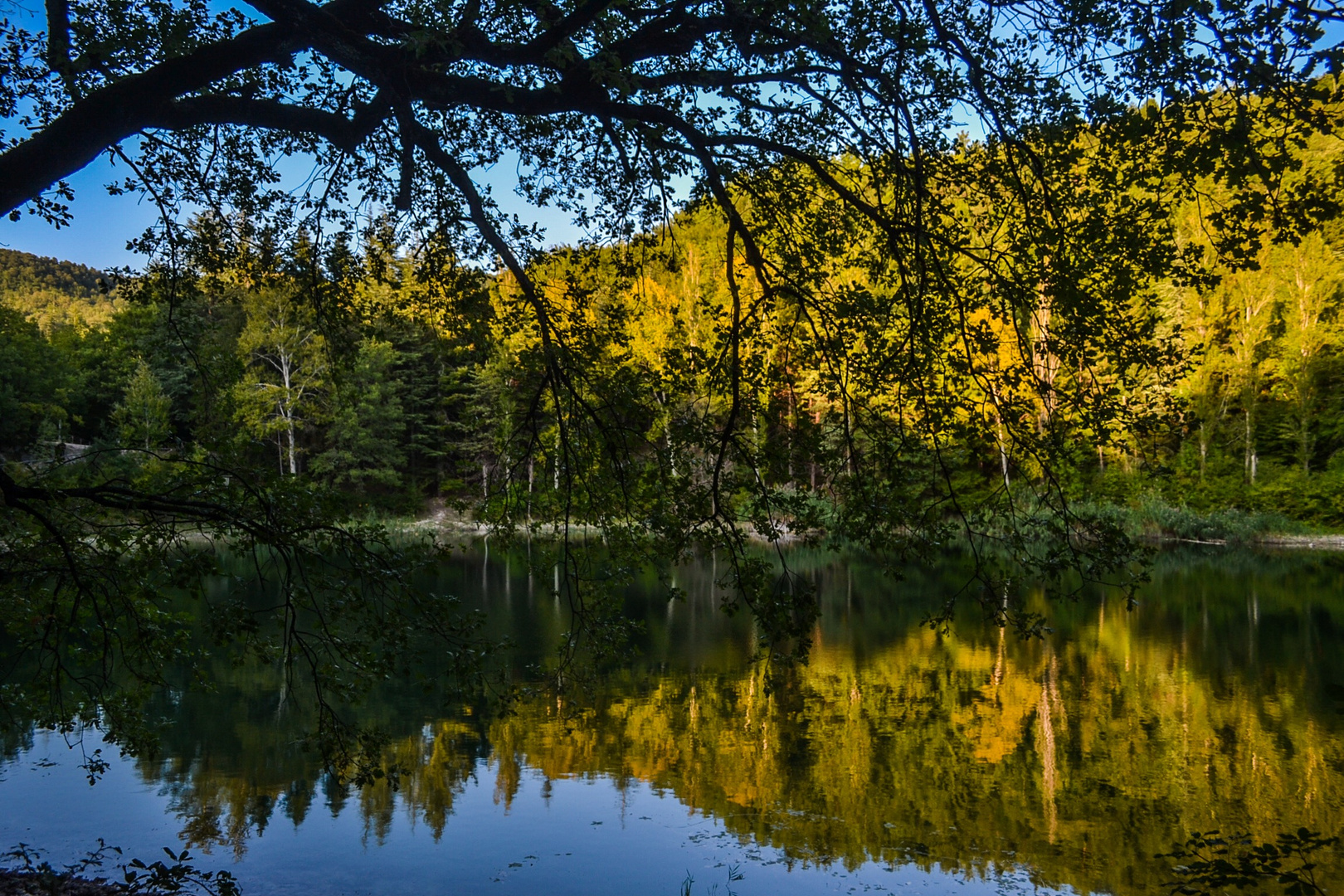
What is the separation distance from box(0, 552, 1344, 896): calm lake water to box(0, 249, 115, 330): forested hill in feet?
155

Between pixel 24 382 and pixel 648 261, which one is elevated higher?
pixel 24 382

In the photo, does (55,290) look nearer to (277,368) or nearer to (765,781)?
(277,368)

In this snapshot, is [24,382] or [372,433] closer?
[24,382]

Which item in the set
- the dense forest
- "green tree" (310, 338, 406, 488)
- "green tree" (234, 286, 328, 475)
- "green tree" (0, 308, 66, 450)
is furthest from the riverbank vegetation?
"green tree" (0, 308, 66, 450)

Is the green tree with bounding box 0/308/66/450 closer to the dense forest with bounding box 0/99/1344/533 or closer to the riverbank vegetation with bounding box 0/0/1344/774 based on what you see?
the dense forest with bounding box 0/99/1344/533

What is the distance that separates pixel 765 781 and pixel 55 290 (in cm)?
6101

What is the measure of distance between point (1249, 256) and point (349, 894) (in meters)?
5.92

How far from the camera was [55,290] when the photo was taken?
5431cm

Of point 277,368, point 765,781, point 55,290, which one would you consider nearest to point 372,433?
point 277,368

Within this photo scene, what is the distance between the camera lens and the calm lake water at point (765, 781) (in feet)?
19.4

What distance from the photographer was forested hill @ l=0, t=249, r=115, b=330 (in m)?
48.9

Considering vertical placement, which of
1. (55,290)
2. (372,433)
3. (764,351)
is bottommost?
(764,351)

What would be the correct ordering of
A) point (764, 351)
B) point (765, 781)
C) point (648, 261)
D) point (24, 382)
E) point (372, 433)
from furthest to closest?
point (372, 433)
point (24, 382)
point (765, 781)
point (648, 261)
point (764, 351)

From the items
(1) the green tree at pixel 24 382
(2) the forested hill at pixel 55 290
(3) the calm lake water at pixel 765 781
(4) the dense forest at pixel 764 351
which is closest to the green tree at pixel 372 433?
(1) the green tree at pixel 24 382
